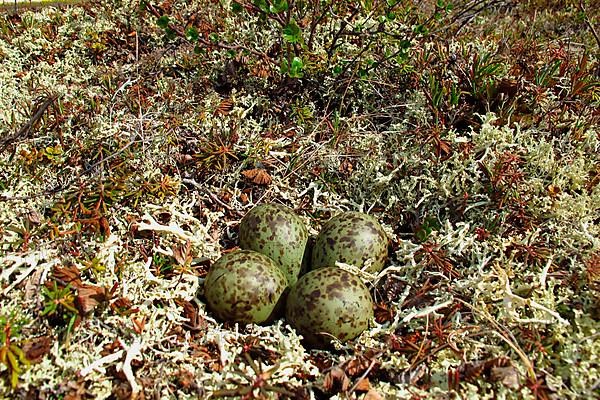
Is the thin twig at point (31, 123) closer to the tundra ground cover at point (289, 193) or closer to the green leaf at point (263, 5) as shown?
the tundra ground cover at point (289, 193)

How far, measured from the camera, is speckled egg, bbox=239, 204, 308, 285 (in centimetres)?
253

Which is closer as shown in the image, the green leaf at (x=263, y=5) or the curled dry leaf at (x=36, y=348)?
the curled dry leaf at (x=36, y=348)

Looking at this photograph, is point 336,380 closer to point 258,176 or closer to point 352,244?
point 352,244

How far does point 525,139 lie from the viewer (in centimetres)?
304

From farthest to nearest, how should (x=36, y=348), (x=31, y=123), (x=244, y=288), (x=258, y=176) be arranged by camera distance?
(x=258, y=176) < (x=31, y=123) < (x=244, y=288) < (x=36, y=348)

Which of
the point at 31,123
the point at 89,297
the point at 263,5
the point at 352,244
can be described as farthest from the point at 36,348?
the point at 263,5

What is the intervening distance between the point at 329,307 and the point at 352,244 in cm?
37

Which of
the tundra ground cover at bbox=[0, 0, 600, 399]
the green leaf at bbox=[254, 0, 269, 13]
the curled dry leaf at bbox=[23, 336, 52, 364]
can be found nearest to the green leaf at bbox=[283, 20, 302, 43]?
the tundra ground cover at bbox=[0, 0, 600, 399]

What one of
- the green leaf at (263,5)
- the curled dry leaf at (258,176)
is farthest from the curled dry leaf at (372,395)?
the green leaf at (263,5)

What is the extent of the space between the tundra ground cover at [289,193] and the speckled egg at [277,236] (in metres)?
0.27

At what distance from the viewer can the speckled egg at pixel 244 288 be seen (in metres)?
2.30

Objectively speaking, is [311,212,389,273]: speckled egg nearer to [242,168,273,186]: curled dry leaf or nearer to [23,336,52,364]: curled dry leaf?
[242,168,273,186]: curled dry leaf

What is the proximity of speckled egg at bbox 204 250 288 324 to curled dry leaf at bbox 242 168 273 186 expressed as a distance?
69 cm

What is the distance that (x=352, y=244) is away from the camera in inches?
97.0
